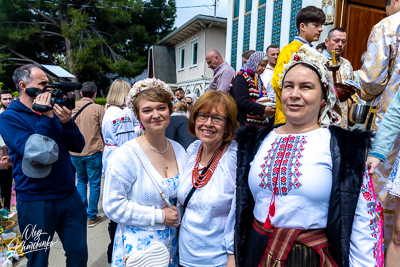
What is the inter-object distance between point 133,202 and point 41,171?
0.83 m

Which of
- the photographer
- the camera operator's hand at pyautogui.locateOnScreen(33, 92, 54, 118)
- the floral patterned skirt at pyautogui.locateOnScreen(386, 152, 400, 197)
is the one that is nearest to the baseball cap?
the photographer

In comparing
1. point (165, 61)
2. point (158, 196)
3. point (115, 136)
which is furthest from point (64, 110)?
point (165, 61)

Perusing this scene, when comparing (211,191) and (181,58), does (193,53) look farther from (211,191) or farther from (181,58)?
(211,191)

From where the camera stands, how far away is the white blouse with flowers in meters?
1.40

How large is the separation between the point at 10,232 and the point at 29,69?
7.90 feet

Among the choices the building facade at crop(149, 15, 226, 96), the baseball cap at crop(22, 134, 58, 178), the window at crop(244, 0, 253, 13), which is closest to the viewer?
the baseball cap at crop(22, 134, 58, 178)

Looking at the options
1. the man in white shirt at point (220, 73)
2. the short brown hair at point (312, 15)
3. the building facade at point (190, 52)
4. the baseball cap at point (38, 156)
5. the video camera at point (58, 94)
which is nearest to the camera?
the baseball cap at point (38, 156)

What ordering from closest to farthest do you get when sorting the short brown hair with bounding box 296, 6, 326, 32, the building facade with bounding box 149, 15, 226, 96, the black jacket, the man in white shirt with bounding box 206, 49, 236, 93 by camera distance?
1. the black jacket
2. the short brown hair with bounding box 296, 6, 326, 32
3. the man in white shirt with bounding box 206, 49, 236, 93
4. the building facade with bounding box 149, 15, 226, 96

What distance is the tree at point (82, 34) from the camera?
1870 centimetres

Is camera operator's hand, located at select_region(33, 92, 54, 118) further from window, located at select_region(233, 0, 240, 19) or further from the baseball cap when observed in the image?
window, located at select_region(233, 0, 240, 19)

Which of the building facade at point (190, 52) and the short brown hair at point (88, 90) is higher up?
the building facade at point (190, 52)

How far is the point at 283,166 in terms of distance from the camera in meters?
1.51

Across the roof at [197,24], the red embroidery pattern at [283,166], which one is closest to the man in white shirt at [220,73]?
the red embroidery pattern at [283,166]

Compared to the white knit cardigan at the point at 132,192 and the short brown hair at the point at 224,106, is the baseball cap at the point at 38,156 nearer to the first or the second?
the white knit cardigan at the point at 132,192
